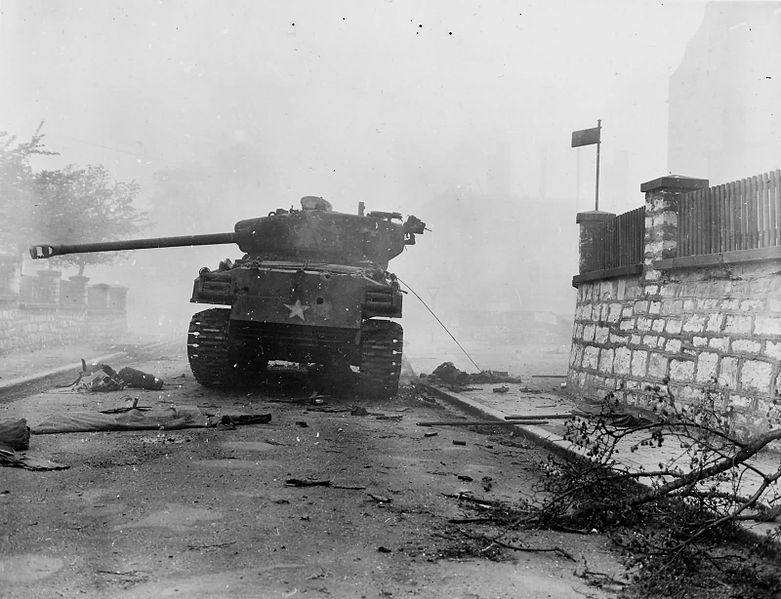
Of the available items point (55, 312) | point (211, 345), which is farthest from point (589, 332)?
point (55, 312)

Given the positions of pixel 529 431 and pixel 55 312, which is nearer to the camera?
pixel 529 431

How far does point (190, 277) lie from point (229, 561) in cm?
5125

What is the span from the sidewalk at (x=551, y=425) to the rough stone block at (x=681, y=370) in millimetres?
809

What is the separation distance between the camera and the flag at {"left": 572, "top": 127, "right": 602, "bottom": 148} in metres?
10.7

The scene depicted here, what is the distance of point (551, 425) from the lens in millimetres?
7102

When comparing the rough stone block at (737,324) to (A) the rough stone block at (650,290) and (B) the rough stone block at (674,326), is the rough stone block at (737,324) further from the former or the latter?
(A) the rough stone block at (650,290)

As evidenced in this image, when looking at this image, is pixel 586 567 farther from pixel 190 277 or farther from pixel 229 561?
pixel 190 277

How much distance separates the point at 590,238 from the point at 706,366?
146 inches

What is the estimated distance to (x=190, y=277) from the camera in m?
52.4

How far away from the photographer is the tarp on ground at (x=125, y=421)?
6.34m

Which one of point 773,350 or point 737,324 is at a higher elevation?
point 737,324

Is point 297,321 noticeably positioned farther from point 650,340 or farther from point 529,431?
point 650,340

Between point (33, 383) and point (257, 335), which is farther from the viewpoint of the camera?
point (33, 383)

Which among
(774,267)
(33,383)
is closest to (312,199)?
(33,383)
